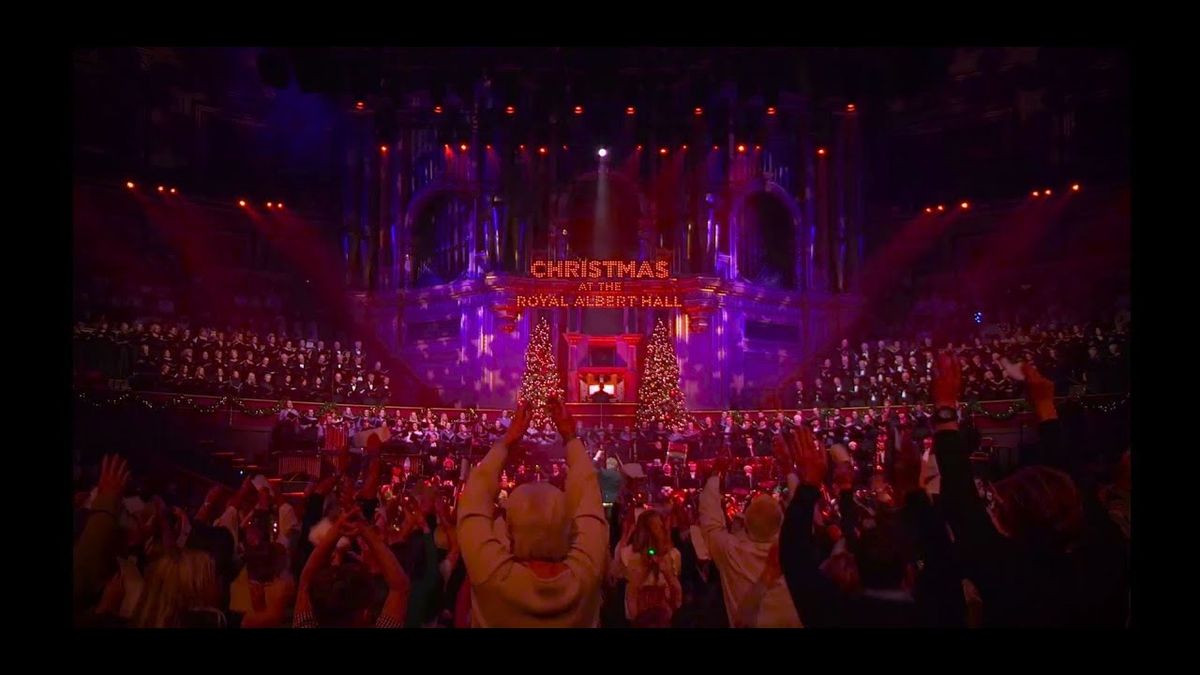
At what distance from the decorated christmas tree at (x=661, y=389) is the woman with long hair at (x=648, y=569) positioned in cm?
1126

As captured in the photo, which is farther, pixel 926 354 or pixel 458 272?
pixel 458 272

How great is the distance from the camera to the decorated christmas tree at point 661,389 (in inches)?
739

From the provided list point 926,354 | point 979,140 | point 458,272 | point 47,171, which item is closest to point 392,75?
point 47,171

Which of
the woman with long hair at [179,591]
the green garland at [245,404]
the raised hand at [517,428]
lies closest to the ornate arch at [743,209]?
the green garland at [245,404]

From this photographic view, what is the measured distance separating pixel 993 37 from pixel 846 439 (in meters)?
7.85

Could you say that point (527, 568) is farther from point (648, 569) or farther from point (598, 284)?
point (598, 284)

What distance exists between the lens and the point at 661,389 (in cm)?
1903

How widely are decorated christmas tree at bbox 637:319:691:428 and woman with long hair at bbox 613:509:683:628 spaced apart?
11264 mm

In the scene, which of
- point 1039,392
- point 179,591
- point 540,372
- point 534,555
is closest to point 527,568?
point 534,555

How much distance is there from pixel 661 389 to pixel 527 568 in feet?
48.9

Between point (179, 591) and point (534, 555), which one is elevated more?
point (534, 555)

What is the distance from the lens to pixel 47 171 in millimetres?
8609

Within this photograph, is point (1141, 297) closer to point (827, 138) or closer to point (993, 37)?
point (993, 37)

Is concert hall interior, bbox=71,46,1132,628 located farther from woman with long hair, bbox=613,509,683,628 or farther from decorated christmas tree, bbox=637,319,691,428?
woman with long hair, bbox=613,509,683,628
